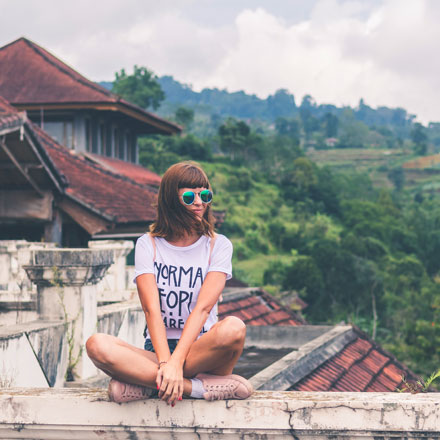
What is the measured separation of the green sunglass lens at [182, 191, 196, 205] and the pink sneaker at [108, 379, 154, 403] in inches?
35.4

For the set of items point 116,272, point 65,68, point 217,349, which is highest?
point 65,68

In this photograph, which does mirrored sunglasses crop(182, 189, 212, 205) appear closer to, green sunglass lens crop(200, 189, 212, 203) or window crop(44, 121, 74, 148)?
green sunglass lens crop(200, 189, 212, 203)

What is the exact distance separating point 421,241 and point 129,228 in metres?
60.5

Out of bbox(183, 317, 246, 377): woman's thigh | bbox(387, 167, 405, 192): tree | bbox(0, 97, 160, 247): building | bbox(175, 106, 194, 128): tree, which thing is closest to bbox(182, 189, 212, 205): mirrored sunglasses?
bbox(183, 317, 246, 377): woman's thigh

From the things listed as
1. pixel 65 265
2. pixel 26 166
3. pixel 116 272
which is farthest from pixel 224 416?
pixel 26 166

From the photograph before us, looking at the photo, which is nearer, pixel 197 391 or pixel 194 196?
pixel 197 391

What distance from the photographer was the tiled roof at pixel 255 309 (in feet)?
33.7

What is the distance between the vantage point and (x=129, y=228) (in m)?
13.6

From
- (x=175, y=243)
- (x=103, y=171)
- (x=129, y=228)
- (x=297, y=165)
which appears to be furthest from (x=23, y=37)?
(x=297, y=165)

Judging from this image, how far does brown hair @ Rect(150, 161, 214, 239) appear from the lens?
3416 millimetres

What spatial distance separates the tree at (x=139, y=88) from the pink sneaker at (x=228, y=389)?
73944mm

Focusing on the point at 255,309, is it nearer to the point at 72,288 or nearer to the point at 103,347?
the point at 72,288

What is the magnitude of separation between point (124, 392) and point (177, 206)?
929mm

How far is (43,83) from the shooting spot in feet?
61.6
